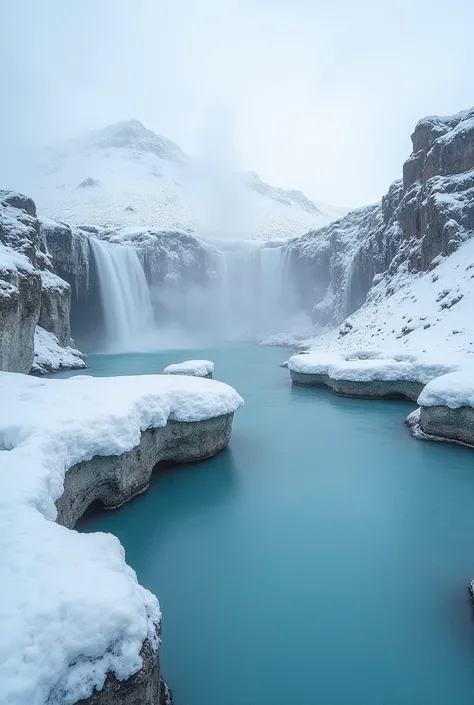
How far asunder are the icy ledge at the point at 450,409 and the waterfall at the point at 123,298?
131 feet

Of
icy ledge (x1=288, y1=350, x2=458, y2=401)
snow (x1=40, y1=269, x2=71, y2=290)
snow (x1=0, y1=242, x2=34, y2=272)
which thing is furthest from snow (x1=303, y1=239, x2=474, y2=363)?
snow (x1=40, y1=269, x2=71, y2=290)

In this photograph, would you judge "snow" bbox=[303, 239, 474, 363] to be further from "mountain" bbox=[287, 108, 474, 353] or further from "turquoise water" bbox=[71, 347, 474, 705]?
"turquoise water" bbox=[71, 347, 474, 705]

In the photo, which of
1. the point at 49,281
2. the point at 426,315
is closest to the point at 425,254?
the point at 426,315

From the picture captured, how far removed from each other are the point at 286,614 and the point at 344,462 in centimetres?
735

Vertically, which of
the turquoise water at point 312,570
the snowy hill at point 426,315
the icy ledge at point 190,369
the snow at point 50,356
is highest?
the snowy hill at point 426,315

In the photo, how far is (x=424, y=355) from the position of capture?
20.0m

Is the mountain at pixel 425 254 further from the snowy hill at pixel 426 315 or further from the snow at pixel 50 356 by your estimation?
the snow at pixel 50 356

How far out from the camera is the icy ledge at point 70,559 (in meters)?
3.03

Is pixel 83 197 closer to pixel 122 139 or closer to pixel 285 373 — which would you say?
pixel 122 139

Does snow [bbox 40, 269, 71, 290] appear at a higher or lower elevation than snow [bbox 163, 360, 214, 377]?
higher

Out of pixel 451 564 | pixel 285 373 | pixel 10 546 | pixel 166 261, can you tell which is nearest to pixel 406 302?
pixel 285 373

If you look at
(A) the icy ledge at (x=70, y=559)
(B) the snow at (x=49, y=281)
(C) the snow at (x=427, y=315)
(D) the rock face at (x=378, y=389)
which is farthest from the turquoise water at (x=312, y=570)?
(B) the snow at (x=49, y=281)

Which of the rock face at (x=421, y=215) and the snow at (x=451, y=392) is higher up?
the rock face at (x=421, y=215)

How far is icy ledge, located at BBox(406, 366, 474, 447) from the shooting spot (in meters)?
12.7
